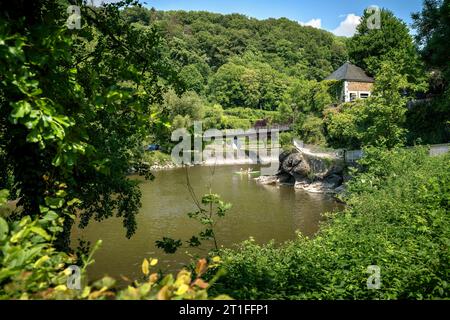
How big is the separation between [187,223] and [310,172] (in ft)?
45.1

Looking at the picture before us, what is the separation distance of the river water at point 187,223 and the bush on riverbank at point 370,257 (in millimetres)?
4362

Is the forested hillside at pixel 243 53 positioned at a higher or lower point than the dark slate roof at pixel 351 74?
higher

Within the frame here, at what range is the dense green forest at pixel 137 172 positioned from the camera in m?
2.84

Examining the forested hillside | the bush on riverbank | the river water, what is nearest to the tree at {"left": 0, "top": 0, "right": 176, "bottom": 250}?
the bush on riverbank

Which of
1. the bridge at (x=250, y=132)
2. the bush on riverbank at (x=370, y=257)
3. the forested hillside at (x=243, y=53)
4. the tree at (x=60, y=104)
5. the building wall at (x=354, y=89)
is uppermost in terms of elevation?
the forested hillside at (x=243, y=53)

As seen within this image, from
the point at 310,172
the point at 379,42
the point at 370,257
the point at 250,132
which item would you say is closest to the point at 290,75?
the point at 250,132

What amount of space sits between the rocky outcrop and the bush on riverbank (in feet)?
46.9

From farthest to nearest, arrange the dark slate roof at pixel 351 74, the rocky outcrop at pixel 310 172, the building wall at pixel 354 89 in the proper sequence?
the building wall at pixel 354 89, the dark slate roof at pixel 351 74, the rocky outcrop at pixel 310 172

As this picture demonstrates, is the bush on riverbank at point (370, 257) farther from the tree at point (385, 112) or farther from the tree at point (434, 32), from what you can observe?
the tree at point (434, 32)

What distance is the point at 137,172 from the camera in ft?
29.8

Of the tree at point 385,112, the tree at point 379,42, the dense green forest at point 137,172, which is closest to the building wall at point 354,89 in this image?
the tree at point 379,42

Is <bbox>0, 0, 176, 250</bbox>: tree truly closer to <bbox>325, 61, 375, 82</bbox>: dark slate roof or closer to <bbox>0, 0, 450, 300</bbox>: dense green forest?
<bbox>0, 0, 450, 300</bbox>: dense green forest

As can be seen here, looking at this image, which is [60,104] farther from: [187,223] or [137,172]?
[187,223]

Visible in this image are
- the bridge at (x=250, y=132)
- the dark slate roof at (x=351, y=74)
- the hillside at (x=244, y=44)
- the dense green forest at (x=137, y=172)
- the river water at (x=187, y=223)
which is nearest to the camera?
the dense green forest at (x=137, y=172)
